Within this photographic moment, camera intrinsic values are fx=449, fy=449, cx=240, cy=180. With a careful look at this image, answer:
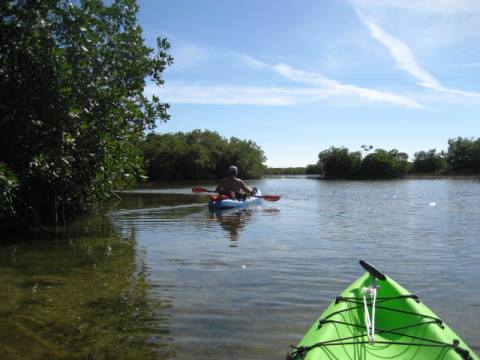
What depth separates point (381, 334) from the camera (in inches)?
191

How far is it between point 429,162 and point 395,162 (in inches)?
655

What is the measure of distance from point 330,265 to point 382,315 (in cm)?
390

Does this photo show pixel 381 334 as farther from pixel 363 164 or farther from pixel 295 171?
pixel 295 171

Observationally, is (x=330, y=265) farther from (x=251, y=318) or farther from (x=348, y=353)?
(x=348, y=353)

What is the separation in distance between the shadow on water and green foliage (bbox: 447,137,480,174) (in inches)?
4227

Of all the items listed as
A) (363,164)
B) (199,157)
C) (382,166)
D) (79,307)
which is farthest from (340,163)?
(79,307)

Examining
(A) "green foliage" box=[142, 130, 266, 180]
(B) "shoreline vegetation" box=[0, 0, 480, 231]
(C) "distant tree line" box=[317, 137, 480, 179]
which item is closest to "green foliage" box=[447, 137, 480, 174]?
(C) "distant tree line" box=[317, 137, 480, 179]

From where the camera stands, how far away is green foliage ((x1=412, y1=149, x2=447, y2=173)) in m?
106

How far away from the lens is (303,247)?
1119 cm

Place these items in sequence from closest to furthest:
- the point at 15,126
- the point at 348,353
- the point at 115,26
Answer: the point at 348,353 → the point at 15,126 → the point at 115,26

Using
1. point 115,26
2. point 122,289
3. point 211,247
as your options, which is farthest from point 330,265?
point 115,26

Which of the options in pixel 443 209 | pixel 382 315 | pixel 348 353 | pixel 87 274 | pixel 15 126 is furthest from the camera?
pixel 443 209

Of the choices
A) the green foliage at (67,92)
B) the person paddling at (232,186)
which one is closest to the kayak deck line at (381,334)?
the green foliage at (67,92)

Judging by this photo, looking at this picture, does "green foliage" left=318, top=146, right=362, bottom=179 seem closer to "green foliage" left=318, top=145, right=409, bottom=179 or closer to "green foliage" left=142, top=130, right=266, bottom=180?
"green foliage" left=318, top=145, right=409, bottom=179
